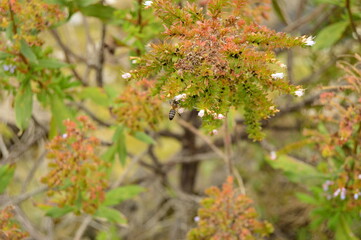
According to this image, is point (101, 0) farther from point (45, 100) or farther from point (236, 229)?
point (236, 229)

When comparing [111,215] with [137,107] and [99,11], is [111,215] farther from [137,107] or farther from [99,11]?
[99,11]

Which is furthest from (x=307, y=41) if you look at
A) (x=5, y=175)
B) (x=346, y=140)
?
(x=5, y=175)

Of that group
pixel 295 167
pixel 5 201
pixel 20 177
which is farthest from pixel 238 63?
pixel 20 177

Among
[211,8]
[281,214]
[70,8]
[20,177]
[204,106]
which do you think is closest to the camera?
[204,106]

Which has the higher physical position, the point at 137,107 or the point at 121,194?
the point at 137,107

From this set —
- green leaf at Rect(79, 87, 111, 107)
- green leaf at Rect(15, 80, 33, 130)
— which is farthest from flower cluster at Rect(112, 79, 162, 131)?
green leaf at Rect(15, 80, 33, 130)

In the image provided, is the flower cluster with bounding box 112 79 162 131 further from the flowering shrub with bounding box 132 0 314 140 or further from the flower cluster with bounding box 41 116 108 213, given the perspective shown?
the flowering shrub with bounding box 132 0 314 140
